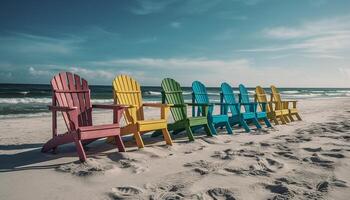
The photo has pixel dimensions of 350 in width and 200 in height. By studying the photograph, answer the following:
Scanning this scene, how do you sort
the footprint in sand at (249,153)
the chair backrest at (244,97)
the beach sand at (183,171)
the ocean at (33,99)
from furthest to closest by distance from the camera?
the ocean at (33,99) < the chair backrest at (244,97) < the footprint in sand at (249,153) < the beach sand at (183,171)

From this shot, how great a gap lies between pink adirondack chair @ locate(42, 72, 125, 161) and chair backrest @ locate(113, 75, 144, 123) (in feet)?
0.57

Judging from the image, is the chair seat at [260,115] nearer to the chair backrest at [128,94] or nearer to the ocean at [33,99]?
the chair backrest at [128,94]

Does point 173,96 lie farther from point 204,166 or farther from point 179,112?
point 204,166

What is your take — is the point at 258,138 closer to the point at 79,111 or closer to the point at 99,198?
the point at 79,111

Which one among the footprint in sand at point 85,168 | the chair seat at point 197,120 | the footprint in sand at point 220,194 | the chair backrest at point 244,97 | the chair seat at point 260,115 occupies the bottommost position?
the footprint in sand at point 220,194

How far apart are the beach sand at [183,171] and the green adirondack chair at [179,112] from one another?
31 cm

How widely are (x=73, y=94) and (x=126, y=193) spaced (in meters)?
2.36

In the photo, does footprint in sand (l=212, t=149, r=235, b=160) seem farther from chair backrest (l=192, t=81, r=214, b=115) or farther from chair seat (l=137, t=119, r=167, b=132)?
chair backrest (l=192, t=81, r=214, b=115)

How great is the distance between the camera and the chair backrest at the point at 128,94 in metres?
4.64

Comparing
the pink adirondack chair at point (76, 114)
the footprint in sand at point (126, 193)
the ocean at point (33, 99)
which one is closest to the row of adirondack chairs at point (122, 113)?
the pink adirondack chair at point (76, 114)

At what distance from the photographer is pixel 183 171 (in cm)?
336

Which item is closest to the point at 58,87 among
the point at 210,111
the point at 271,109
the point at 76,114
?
the point at 76,114

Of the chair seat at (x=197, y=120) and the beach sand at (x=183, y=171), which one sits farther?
the chair seat at (x=197, y=120)

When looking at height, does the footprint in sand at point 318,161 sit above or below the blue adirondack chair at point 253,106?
below
